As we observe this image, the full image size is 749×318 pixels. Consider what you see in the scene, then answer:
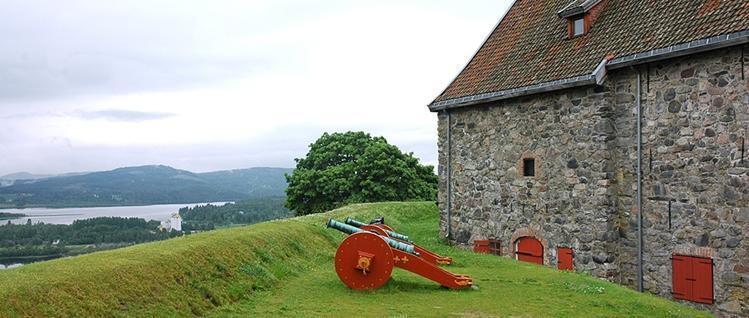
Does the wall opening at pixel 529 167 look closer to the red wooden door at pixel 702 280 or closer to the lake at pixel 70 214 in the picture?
the red wooden door at pixel 702 280

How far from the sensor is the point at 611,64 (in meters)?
13.6

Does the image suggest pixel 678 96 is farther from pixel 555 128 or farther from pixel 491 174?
pixel 491 174

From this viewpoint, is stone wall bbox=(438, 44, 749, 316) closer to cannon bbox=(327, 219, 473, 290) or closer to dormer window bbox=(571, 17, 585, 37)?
dormer window bbox=(571, 17, 585, 37)

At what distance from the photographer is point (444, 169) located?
18.7m

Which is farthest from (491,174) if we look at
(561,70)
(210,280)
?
(210,280)

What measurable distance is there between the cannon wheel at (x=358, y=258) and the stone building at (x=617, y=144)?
20.0 feet

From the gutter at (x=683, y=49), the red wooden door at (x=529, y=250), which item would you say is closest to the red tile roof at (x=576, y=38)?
the gutter at (x=683, y=49)

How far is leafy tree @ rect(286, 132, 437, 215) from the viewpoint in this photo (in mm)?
34625

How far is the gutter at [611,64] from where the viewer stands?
11.5 m

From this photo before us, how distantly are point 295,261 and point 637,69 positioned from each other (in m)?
8.52

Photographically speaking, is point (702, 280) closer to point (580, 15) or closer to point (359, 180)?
point (580, 15)

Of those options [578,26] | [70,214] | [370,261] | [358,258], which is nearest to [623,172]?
[578,26]

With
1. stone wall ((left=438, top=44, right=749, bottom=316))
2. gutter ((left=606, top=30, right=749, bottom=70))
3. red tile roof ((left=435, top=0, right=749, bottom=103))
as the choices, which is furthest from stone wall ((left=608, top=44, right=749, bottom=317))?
red tile roof ((left=435, top=0, right=749, bottom=103))

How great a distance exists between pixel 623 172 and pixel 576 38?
3827 millimetres
